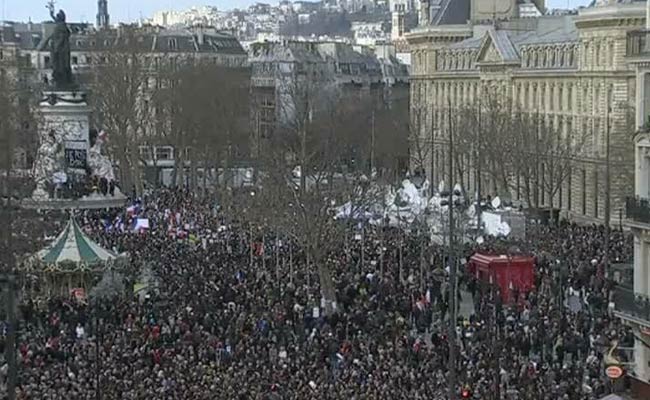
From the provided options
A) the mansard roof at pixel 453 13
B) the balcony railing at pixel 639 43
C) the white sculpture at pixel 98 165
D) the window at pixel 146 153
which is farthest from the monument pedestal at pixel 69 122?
the mansard roof at pixel 453 13

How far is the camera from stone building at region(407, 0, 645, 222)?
73.1 meters

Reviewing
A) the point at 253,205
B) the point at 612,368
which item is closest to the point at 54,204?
the point at 253,205

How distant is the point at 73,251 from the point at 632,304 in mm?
20027

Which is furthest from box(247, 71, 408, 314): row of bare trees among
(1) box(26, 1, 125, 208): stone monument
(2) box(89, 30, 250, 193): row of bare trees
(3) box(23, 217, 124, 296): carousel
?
(1) box(26, 1, 125, 208): stone monument

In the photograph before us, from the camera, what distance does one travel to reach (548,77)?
83812mm

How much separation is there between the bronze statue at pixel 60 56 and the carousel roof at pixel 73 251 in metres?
27.1

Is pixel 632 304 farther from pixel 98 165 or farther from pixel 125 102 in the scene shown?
pixel 125 102

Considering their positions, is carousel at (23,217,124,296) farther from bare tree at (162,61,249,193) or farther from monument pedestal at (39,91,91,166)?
bare tree at (162,61,249,193)

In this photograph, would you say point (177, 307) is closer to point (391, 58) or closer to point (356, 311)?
point (356, 311)

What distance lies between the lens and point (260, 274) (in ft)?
159

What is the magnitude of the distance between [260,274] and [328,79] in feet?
312

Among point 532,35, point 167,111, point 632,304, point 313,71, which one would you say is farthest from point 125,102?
point 632,304

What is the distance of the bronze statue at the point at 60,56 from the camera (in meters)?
73.0

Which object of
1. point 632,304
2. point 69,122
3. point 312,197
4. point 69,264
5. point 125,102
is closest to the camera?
point 632,304
